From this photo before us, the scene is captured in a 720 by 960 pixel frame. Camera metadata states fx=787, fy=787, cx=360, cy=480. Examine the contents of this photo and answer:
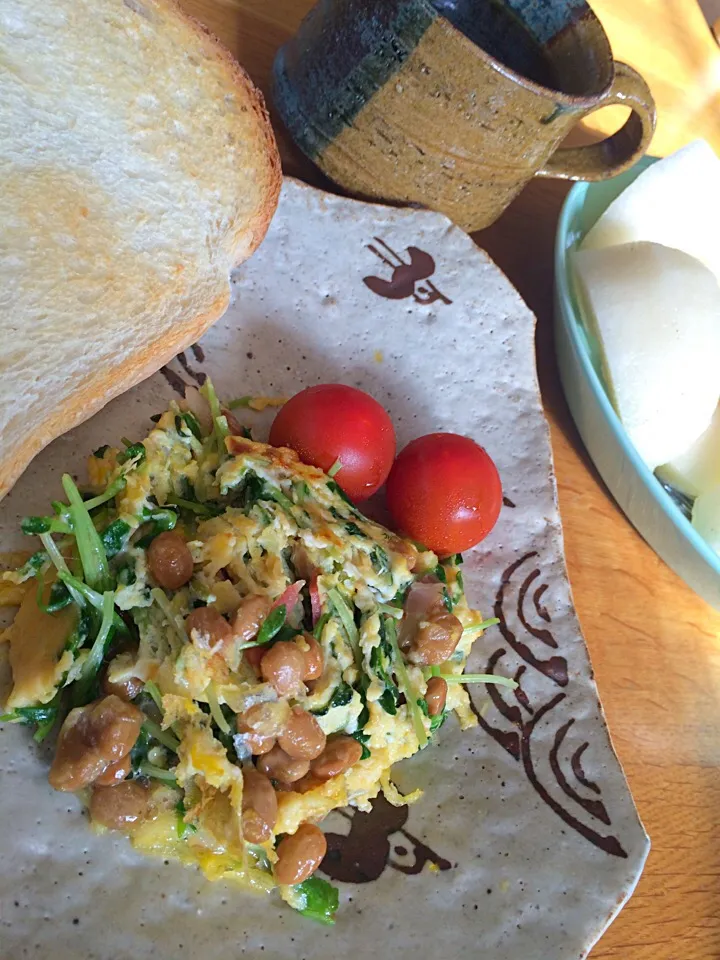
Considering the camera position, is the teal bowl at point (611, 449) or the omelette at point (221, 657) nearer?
the omelette at point (221, 657)

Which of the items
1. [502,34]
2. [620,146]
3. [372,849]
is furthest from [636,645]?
[502,34]

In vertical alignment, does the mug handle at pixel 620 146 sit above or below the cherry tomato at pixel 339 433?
above

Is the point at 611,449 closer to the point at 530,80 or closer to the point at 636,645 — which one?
the point at 636,645

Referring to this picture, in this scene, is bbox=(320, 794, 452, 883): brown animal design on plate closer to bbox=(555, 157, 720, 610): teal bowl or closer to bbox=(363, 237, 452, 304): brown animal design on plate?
bbox=(555, 157, 720, 610): teal bowl

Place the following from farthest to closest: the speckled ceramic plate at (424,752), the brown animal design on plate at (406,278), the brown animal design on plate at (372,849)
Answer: the brown animal design on plate at (406,278) < the brown animal design on plate at (372,849) < the speckled ceramic plate at (424,752)

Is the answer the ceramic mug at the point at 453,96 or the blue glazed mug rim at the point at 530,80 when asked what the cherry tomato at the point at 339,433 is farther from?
the blue glazed mug rim at the point at 530,80

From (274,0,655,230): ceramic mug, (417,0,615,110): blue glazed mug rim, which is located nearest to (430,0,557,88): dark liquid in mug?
(274,0,655,230): ceramic mug

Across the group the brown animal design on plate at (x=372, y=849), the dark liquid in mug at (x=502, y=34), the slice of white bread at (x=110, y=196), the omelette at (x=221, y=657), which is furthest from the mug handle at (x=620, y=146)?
the brown animal design on plate at (x=372, y=849)
